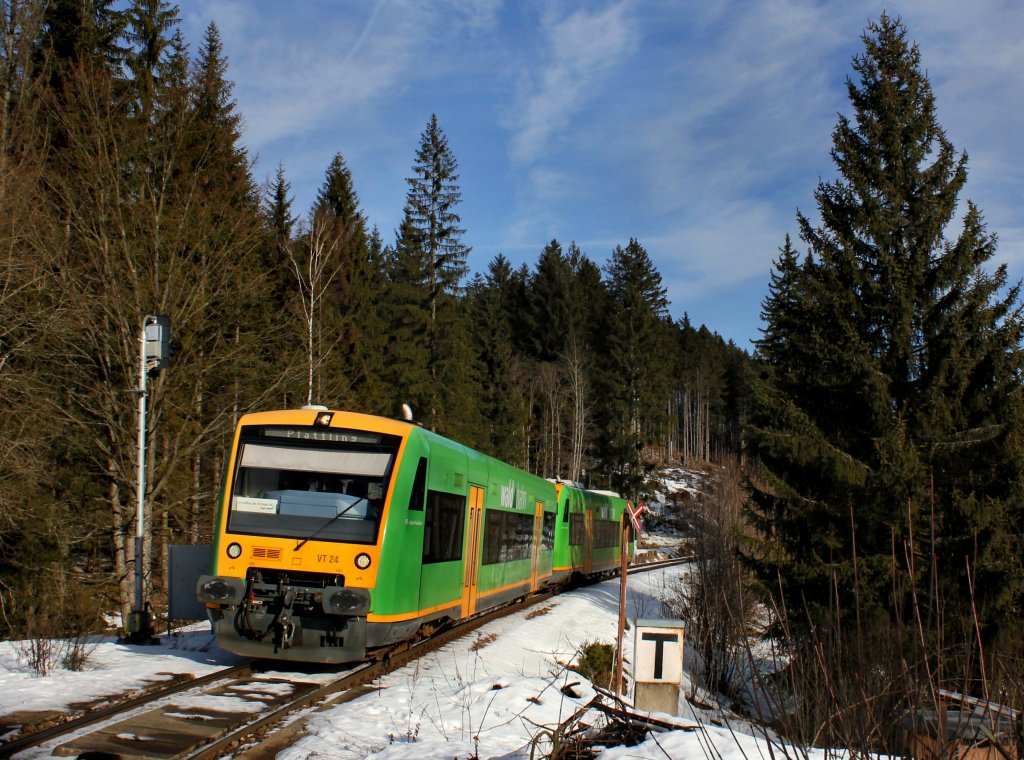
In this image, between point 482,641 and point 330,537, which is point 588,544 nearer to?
point 482,641

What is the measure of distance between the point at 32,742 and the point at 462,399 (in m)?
39.0

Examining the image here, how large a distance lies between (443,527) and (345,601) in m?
2.52

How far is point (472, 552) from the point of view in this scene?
516 inches

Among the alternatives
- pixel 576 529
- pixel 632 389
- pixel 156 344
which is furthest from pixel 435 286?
pixel 156 344

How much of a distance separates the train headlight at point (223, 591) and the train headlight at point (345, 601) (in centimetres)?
91

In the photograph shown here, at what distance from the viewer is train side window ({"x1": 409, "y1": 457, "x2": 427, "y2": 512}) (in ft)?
33.3

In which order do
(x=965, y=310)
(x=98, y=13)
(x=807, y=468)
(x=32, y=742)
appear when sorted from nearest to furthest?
1. (x=32, y=742)
2. (x=965, y=310)
3. (x=807, y=468)
4. (x=98, y=13)

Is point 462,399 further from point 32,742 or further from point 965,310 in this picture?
point 32,742

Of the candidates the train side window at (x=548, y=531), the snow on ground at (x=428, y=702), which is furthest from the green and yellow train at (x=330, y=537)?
the train side window at (x=548, y=531)

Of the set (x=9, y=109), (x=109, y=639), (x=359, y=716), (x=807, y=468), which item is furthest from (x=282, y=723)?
(x=9, y=109)

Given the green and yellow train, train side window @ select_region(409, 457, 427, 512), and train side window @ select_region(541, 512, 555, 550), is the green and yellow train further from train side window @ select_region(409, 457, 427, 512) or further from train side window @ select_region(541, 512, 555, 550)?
train side window @ select_region(541, 512, 555, 550)

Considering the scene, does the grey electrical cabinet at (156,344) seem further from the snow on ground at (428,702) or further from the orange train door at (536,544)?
the orange train door at (536,544)

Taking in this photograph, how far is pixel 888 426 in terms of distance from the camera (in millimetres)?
15961

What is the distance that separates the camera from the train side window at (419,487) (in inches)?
399
